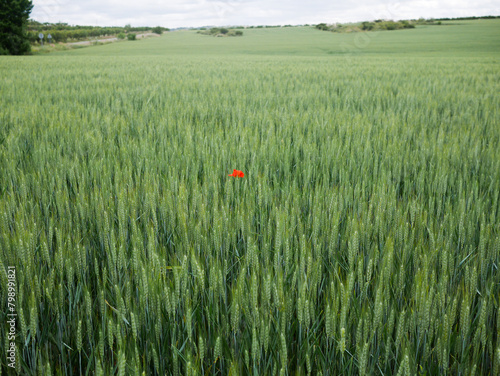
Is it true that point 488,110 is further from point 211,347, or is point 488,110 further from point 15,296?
point 15,296

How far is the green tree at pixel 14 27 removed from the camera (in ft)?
82.3

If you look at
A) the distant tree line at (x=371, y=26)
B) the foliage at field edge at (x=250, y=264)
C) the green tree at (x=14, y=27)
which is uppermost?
the distant tree line at (x=371, y=26)

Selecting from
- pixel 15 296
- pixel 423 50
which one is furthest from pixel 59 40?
pixel 15 296

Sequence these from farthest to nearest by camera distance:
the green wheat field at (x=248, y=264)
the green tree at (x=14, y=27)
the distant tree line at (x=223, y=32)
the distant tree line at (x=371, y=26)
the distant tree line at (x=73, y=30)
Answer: the distant tree line at (x=223, y=32) → the distant tree line at (x=73, y=30) → the distant tree line at (x=371, y=26) → the green tree at (x=14, y=27) → the green wheat field at (x=248, y=264)

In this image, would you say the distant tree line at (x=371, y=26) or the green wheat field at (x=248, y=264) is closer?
the green wheat field at (x=248, y=264)

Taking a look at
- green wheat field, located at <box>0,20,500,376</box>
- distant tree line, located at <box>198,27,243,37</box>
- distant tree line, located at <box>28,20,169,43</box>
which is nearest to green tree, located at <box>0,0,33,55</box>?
distant tree line, located at <box>28,20,169,43</box>

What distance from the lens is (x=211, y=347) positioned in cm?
71

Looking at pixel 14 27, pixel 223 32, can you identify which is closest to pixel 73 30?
pixel 223 32

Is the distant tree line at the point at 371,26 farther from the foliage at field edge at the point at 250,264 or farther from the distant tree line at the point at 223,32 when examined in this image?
the foliage at field edge at the point at 250,264

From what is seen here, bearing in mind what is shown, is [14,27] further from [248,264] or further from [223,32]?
[248,264]

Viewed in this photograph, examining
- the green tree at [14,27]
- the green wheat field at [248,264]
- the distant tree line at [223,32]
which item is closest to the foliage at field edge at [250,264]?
the green wheat field at [248,264]

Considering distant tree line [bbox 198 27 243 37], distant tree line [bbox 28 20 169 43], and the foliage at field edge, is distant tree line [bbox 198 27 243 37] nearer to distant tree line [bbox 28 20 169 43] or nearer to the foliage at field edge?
distant tree line [bbox 28 20 169 43]

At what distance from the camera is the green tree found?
25.1 m

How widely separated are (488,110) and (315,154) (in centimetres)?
263
